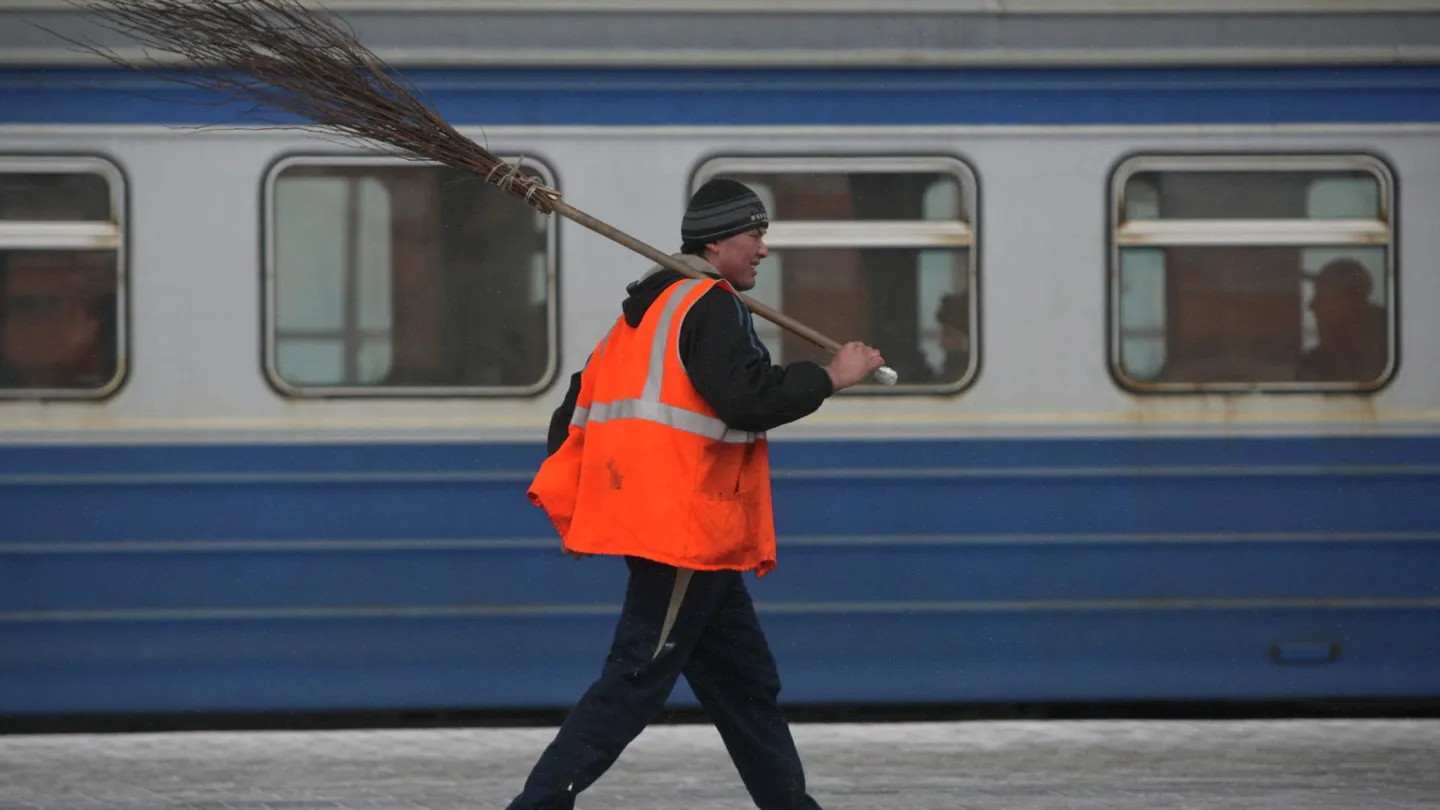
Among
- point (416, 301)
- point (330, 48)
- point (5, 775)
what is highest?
point (330, 48)

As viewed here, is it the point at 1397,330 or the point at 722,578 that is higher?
the point at 1397,330

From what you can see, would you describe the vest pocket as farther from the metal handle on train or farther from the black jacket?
the metal handle on train

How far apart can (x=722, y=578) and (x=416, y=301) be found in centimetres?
241

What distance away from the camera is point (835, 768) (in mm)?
6613

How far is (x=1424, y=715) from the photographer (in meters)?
7.68

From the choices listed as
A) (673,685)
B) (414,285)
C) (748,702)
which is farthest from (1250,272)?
(673,685)

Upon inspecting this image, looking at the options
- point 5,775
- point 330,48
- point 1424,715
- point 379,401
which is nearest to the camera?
point 330,48

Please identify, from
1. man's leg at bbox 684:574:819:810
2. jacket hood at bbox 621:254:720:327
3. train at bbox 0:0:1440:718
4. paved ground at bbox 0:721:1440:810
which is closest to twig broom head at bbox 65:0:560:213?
jacket hood at bbox 621:254:720:327

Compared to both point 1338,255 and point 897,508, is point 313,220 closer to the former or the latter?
point 897,508

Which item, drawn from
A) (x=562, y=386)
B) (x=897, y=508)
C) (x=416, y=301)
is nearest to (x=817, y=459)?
(x=897, y=508)

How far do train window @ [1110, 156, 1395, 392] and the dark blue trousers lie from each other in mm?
2547

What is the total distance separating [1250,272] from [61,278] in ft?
12.9

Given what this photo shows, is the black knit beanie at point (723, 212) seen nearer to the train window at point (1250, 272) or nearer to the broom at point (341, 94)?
the broom at point (341, 94)

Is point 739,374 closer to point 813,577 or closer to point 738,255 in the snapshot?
point 738,255
